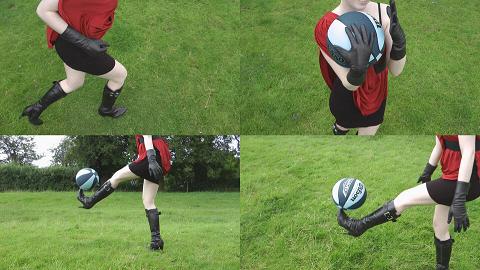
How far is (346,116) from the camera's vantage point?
166 inches

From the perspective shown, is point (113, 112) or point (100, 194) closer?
point (100, 194)

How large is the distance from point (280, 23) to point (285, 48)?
957mm

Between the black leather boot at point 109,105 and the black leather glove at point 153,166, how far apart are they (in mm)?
1015

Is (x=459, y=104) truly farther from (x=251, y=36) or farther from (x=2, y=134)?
(x=2, y=134)

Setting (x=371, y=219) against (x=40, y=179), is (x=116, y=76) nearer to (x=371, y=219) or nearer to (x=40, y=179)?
(x=40, y=179)

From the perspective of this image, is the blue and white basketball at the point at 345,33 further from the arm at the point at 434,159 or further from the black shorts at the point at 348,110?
the arm at the point at 434,159

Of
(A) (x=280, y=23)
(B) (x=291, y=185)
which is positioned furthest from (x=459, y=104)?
(A) (x=280, y=23)

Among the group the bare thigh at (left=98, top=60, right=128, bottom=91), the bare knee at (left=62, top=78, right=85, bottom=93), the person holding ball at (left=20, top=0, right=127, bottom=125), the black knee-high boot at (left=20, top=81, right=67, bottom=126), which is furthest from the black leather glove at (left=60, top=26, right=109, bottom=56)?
the black knee-high boot at (left=20, top=81, right=67, bottom=126)

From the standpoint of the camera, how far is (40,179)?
21.2ft

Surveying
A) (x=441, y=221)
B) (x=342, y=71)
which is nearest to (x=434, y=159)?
(x=441, y=221)

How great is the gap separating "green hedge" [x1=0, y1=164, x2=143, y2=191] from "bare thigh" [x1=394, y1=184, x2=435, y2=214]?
3198mm

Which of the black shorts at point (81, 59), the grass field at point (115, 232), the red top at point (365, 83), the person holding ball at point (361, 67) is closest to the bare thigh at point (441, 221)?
the person holding ball at point (361, 67)

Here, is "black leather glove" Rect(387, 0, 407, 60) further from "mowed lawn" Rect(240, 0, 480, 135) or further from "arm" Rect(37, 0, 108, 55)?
"mowed lawn" Rect(240, 0, 480, 135)

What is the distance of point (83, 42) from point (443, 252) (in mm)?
3806
